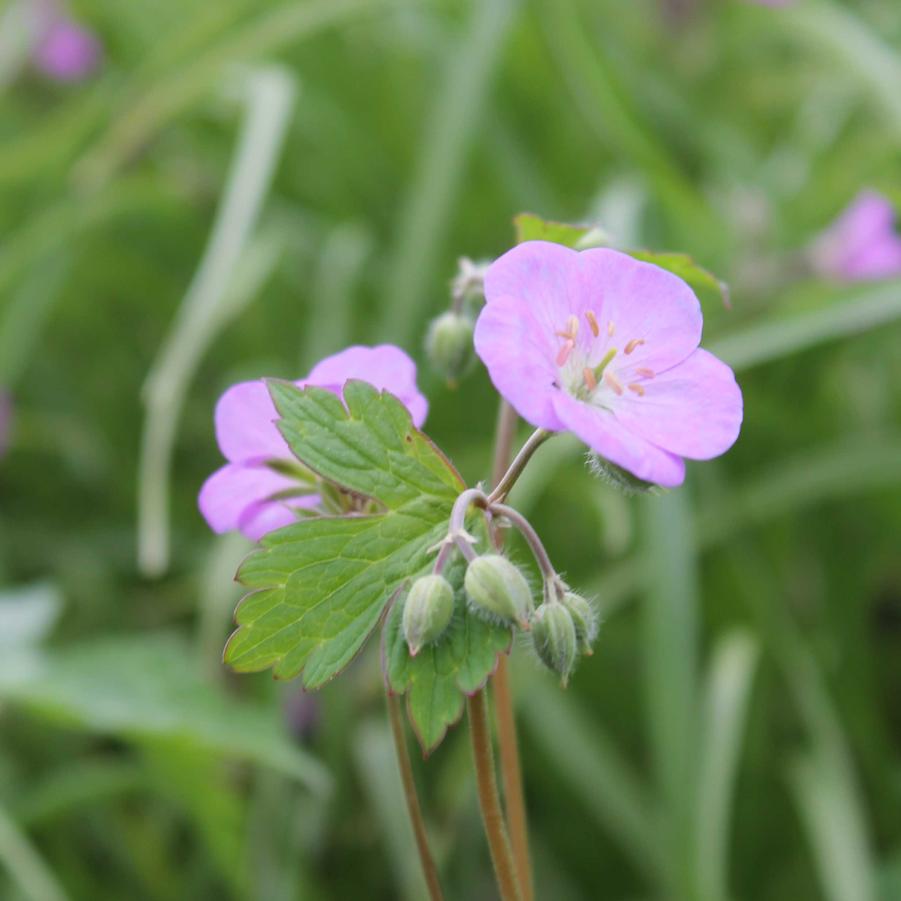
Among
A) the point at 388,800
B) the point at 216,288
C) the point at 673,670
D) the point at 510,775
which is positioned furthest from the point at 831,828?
the point at 216,288

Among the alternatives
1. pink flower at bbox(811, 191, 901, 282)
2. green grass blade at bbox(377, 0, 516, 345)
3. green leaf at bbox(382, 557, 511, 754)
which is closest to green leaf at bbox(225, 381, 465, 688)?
green leaf at bbox(382, 557, 511, 754)

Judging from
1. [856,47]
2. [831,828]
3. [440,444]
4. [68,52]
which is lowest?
[831,828]

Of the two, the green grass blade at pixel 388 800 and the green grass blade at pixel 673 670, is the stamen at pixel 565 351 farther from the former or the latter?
the green grass blade at pixel 388 800

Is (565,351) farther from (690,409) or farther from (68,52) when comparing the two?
(68,52)

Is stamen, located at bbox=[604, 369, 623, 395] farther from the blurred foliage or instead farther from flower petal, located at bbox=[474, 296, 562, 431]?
the blurred foliage

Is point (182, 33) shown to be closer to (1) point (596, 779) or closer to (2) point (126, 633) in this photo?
(2) point (126, 633)

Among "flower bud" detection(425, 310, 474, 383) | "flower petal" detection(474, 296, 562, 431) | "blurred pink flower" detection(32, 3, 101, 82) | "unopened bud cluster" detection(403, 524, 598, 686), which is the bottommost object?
"unopened bud cluster" detection(403, 524, 598, 686)
